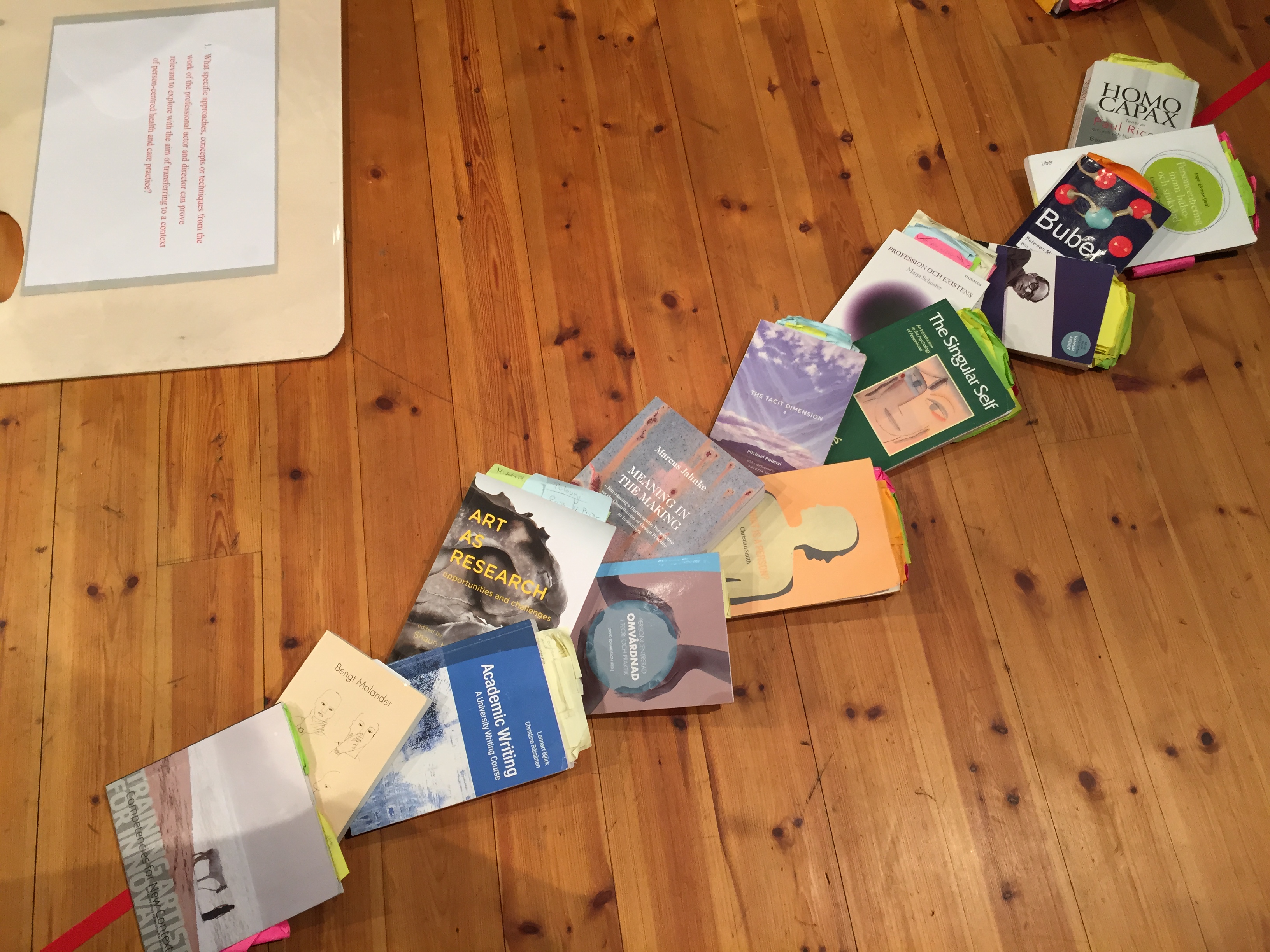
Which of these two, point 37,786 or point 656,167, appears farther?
point 656,167

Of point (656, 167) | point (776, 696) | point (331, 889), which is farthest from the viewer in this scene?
point (656, 167)

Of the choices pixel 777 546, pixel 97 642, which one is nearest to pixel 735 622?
pixel 777 546

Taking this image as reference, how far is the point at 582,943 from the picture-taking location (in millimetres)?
994

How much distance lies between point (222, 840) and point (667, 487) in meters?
0.65

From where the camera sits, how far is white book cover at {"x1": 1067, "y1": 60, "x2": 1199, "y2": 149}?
135 centimetres

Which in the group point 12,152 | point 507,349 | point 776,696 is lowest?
point 776,696

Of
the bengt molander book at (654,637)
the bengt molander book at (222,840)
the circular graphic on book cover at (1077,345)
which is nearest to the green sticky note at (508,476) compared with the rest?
the bengt molander book at (654,637)

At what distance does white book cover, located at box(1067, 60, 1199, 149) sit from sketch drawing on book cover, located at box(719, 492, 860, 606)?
2.48ft

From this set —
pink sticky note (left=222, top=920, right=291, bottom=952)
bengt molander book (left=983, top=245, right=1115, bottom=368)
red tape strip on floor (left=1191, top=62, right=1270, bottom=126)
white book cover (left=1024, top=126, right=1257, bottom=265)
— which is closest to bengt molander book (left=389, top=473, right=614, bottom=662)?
pink sticky note (left=222, top=920, right=291, bottom=952)

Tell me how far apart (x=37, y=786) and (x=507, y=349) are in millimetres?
763

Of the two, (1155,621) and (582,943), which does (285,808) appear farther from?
(1155,621)

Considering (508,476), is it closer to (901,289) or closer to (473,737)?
(473,737)

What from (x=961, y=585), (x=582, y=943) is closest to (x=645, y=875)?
(x=582, y=943)

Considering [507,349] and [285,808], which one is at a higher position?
[507,349]
